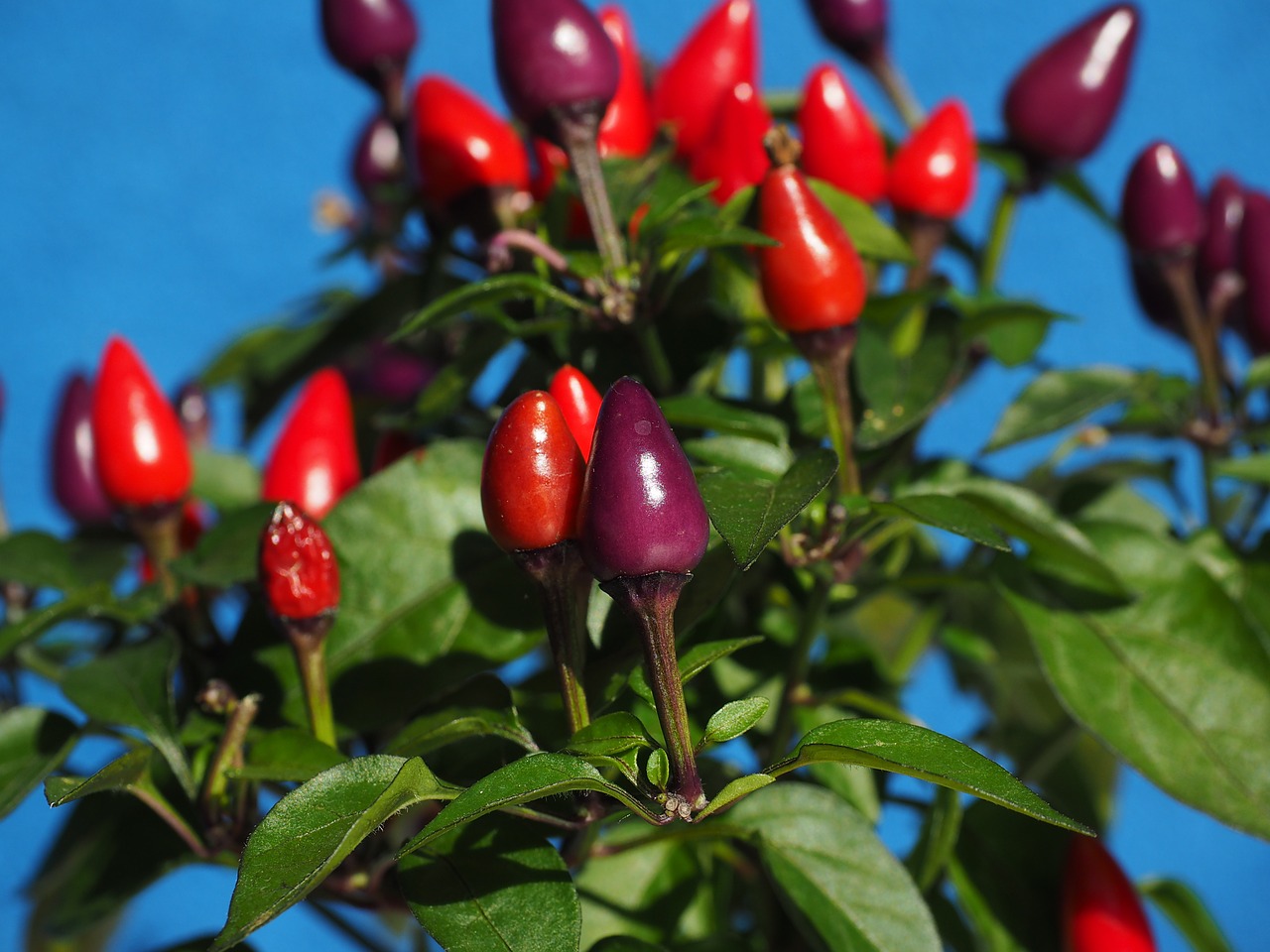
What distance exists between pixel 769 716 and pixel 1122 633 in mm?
148

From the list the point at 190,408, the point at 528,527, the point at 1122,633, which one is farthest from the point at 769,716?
the point at 190,408

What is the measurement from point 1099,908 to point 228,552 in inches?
14.7

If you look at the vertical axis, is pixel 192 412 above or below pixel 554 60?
below

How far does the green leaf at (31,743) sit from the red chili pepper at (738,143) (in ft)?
1.09

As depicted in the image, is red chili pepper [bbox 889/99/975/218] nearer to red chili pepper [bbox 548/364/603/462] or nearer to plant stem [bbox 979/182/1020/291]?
plant stem [bbox 979/182/1020/291]

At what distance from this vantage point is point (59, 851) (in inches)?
22.2

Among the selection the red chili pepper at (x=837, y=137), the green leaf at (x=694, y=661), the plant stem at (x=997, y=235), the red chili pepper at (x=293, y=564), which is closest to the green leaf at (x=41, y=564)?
the red chili pepper at (x=293, y=564)

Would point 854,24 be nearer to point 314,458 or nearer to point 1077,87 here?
point 1077,87

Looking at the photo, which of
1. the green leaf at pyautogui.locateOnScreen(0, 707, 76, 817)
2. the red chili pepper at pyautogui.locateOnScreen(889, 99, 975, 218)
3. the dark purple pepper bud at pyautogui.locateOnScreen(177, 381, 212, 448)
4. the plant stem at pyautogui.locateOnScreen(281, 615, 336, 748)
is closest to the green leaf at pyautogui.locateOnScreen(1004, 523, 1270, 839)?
the red chili pepper at pyautogui.locateOnScreen(889, 99, 975, 218)

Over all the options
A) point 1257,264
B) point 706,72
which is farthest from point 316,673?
point 1257,264

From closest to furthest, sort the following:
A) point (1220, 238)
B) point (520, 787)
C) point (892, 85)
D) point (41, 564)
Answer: point (520, 787)
point (41, 564)
point (1220, 238)
point (892, 85)

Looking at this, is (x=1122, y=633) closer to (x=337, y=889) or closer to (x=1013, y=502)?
(x=1013, y=502)

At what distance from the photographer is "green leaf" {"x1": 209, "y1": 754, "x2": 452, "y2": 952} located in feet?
0.97

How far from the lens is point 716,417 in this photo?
46 cm
